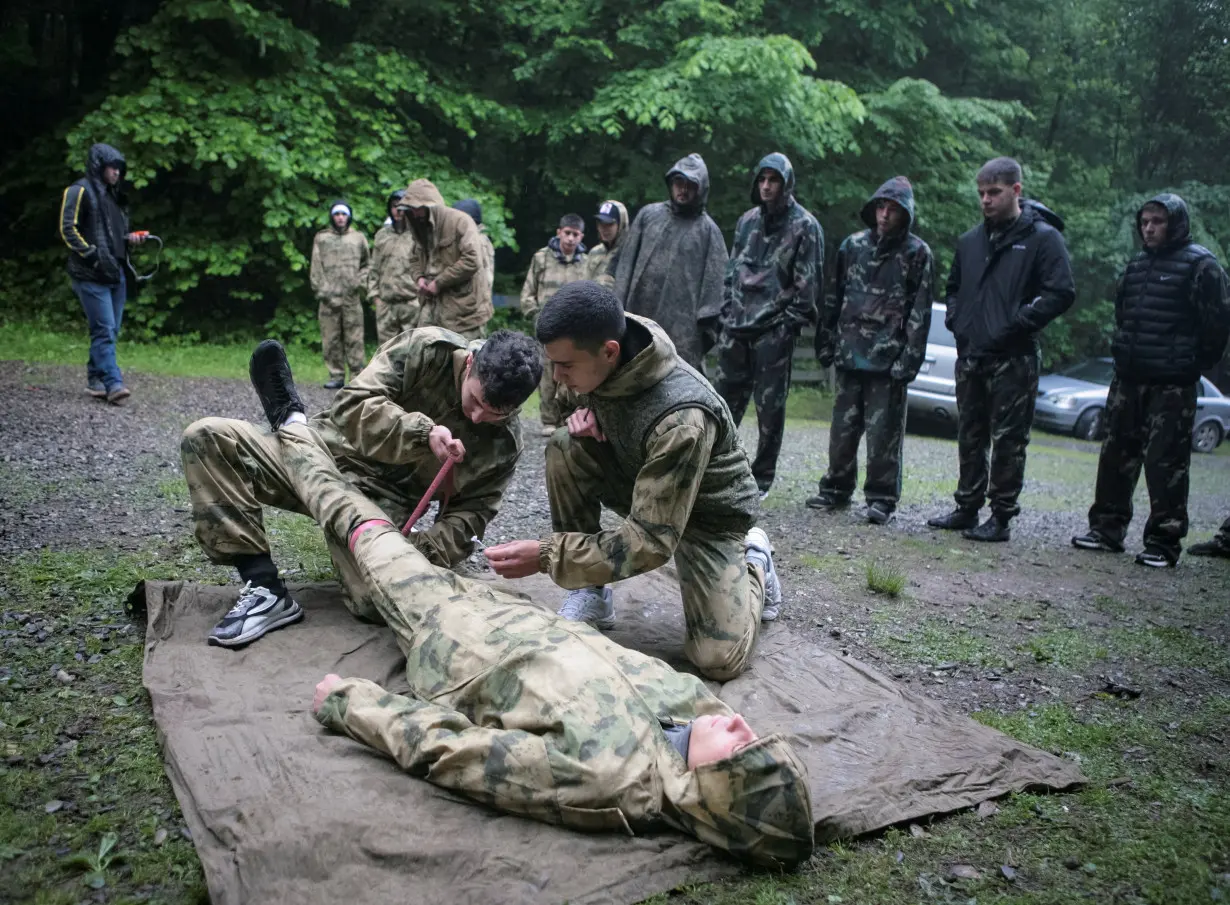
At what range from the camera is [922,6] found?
49.7ft

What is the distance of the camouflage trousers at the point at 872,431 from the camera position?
630 cm

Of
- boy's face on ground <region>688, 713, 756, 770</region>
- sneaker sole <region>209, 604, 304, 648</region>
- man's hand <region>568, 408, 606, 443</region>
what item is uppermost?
man's hand <region>568, 408, 606, 443</region>

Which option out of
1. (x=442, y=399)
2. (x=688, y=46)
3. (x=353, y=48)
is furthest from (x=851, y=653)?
(x=353, y=48)

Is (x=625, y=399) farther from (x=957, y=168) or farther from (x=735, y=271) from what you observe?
(x=957, y=168)

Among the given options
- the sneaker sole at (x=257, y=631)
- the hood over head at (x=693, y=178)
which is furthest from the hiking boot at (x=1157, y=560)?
the sneaker sole at (x=257, y=631)

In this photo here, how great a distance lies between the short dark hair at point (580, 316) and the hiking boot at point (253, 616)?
55.9 inches

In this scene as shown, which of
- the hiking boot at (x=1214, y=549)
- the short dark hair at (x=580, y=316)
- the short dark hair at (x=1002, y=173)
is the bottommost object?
the hiking boot at (x=1214, y=549)

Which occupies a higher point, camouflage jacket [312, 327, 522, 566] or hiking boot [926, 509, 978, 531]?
camouflage jacket [312, 327, 522, 566]

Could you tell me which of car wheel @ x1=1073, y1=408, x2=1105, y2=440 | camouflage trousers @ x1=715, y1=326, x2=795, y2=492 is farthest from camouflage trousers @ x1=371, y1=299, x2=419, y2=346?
car wheel @ x1=1073, y1=408, x2=1105, y2=440

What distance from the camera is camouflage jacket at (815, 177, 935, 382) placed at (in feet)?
20.4

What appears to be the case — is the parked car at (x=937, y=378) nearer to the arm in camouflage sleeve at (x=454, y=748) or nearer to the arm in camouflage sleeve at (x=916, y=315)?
the arm in camouflage sleeve at (x=916, y=315)

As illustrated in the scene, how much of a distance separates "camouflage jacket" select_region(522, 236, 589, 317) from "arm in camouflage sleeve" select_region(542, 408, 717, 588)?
6.21 metres

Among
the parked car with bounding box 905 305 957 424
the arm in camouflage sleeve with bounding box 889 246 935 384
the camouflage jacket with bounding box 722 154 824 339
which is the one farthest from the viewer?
the parked car with bounding box 905 305 957 424

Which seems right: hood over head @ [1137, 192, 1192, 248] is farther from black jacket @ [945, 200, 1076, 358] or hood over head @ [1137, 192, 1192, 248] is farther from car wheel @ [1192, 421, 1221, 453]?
car wheel @ [1192, 421, 1221, 453]
